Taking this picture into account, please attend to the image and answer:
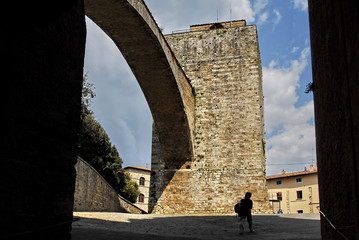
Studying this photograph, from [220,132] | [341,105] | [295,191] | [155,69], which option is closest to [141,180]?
[295,191]

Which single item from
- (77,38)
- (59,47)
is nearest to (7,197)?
(59,47)

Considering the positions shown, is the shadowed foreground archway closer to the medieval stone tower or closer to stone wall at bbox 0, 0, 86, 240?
stone wall at bbox 0, 0, 86, 240

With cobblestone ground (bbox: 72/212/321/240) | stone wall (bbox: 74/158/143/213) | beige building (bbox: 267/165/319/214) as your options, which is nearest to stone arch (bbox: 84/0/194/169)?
stone wall (bbox: 74/158/143/213)

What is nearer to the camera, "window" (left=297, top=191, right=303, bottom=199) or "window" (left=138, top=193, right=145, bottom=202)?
"window" (left=297, top=191, right=303, bottom=199)

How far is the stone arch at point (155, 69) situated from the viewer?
8.62m

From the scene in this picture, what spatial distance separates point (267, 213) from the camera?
38.7ft

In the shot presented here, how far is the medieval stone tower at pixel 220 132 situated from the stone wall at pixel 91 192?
1893 mm

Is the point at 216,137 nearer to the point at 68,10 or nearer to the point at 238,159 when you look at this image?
the point at 238,159

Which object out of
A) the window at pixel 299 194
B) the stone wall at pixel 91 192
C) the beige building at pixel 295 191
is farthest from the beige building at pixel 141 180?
the stone wall at pixel 91 192

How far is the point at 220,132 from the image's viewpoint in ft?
42.9

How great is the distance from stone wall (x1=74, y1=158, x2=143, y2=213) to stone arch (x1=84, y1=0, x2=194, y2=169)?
8.56 feet

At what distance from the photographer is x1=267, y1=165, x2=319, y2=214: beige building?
2878cm

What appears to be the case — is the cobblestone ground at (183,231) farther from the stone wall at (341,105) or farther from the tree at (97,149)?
the tree at (97,149)

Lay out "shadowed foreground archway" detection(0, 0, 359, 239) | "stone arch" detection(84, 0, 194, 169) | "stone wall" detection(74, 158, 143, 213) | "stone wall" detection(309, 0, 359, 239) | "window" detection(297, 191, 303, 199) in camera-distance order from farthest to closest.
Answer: "window" detection(297, 191, 303, 199)
"stone wall" detection(74, 158, 143, 213)
"stone arch" detection(84, 0, 194, 169)
"shadowed foreground archway" detection(0, 0, 359, 239)
"stone wall" detection(309, 0, 359, 239)
